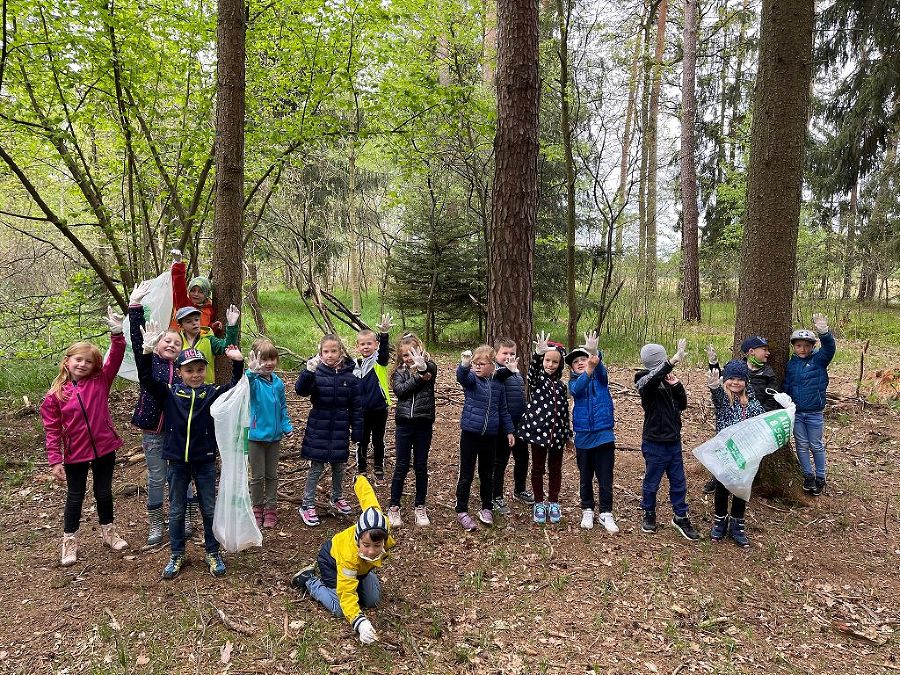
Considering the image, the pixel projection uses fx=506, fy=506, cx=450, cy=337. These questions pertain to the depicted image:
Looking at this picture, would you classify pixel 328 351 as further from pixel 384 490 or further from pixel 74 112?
pixel 74 112

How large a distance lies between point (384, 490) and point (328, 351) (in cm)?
170

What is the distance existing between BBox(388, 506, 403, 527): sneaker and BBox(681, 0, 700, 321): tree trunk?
12429 mm

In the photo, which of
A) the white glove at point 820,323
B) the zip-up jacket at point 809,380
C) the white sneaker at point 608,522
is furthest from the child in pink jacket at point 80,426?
the zip-up jacket at point 809,380

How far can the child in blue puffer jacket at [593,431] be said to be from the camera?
4.38 m

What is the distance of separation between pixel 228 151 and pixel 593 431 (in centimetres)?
416

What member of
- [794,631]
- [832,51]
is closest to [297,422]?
[794,631]

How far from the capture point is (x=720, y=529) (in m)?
4.29

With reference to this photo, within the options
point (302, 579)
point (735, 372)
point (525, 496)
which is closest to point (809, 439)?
point (735, 372)

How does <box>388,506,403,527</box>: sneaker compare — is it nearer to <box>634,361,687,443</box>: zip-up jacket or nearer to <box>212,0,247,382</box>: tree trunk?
<box>634,361,687,443</box>: zip-up jacket

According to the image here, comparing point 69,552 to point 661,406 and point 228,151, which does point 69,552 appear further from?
point 661,406

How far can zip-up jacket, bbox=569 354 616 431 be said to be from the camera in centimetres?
437

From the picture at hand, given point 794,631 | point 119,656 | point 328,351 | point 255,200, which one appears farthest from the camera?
point 255,200

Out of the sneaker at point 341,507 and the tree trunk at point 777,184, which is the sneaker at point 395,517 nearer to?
the sneaker at point 341,507

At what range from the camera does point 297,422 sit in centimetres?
703
